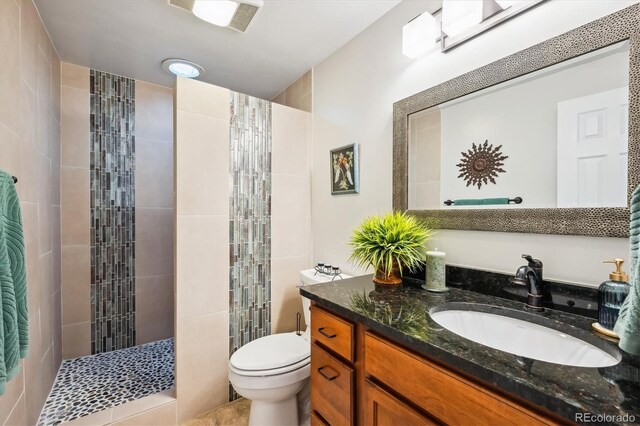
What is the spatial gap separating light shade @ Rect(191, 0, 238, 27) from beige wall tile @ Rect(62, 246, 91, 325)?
6.52ft

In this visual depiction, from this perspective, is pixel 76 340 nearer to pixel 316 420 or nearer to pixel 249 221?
pixel 249 221

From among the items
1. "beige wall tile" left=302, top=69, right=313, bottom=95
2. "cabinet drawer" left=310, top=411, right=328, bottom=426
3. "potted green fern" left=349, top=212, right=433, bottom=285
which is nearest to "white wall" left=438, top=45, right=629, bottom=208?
"potted green fern" left=349, top=212, right=433, bottom=285

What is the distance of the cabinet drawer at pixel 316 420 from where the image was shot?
43.1 inches

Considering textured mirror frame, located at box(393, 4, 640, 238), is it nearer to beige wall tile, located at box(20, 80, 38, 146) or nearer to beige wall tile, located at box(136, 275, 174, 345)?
beige wall tile, located at box(20, 80, 38, 146)

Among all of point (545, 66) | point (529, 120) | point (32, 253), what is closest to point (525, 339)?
point (529, 120)

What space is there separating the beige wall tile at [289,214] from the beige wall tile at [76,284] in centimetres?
156

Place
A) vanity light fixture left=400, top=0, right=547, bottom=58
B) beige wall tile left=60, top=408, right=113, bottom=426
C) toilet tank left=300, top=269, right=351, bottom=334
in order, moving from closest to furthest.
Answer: vanity light fixture left=400, top=0, right=547, bottom=58
beige wall tile left=60, top=408, right=113, bottom=426
toilet tank left=300, top=269, right=351, bottom=334

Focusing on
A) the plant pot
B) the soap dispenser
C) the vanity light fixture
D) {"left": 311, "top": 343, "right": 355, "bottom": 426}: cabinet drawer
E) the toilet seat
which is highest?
the vanity light fixture

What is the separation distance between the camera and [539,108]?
99 cm

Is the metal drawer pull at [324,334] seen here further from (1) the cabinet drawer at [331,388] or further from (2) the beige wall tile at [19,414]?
(2) the beige wall tile at [19,414]

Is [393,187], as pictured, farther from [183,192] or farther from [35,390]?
[35,390]

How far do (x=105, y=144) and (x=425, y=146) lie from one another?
8.22ft

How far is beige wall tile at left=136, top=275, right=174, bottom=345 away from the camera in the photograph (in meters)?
2.46

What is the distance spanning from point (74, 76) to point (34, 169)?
1144 mm
